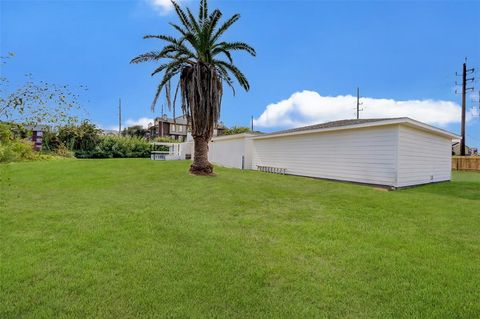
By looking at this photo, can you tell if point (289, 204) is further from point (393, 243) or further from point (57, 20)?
point (57, 20)

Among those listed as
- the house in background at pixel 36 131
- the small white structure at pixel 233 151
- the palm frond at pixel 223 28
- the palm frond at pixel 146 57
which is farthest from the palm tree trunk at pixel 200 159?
the house in background at pixel 36 131

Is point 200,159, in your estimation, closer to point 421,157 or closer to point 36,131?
point 421,157

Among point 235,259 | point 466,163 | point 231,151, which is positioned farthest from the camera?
point 466,163

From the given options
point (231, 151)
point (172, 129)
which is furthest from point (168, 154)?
point (172, 129)

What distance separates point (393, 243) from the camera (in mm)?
4941

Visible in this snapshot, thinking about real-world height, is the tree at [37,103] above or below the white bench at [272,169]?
above

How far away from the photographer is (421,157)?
13.4 m

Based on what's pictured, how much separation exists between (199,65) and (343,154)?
318 inches

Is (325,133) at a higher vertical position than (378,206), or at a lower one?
higher

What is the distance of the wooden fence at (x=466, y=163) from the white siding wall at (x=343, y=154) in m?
18.9

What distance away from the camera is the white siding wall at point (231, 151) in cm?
2145

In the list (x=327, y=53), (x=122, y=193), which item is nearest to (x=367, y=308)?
(x=122, y=193)

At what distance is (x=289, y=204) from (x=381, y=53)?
40.8ft

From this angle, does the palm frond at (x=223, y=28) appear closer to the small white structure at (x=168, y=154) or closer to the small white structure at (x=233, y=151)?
the small white structure at (x=233, y=151)
